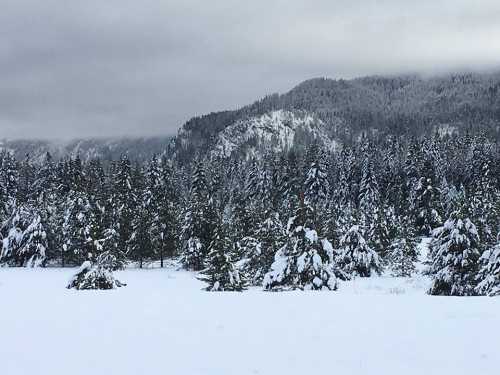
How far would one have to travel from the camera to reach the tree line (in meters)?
23.3

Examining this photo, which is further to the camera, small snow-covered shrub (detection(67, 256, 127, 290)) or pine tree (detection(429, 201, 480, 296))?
small snow-covered shrub (detection(67, 256, 127, 290))

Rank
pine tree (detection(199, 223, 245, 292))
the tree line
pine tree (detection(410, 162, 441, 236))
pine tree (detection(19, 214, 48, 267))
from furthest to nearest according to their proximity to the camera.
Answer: pine tree (detection(410, 162, 441, 236)) → pine tree (detection(19, 214, 48, 267)) → the tree line → pine tree (detection(199, 223, 245, 292))

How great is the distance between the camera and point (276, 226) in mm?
36969

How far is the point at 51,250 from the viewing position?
52969mm

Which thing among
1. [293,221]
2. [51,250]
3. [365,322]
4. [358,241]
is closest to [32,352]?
[365,322]

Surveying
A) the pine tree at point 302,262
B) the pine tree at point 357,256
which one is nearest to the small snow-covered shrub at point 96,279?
the pine tree at point 302,262

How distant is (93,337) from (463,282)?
2001 cm

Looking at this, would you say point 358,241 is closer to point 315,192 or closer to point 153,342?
point 153,342

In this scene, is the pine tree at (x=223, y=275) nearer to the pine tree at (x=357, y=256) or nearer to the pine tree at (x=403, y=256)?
the pine tree at (x=357, y=256)

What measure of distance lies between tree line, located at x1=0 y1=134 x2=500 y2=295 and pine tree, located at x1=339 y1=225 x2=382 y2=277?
0.33ft

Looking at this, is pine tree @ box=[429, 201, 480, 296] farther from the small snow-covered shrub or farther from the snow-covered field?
the small snow-covered shrub

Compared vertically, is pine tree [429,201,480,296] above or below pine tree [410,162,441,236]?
above

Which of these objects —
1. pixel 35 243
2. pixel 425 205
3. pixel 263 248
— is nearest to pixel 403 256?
pixel 263 248

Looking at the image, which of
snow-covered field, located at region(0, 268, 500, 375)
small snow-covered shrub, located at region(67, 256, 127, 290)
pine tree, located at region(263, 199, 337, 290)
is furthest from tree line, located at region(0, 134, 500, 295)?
snow-covered field, located at region(0, 268, 500, 375)
